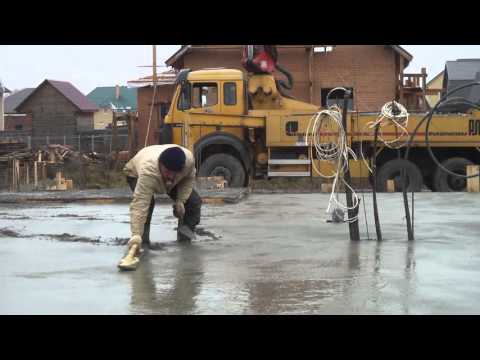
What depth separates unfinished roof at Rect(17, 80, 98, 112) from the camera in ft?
211

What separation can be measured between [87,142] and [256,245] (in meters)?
39.3

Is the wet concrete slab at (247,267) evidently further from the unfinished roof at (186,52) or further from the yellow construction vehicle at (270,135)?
the unfinished roof at (186,52)

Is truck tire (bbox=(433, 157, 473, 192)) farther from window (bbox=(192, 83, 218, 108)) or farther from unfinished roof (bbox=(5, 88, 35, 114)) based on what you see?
unfinished roof (bbox=(5, 88, 35, 114))

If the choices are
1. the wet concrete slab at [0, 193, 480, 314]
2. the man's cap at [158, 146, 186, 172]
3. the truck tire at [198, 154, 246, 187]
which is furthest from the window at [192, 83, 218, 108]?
the man's cap at [158, 146, 186, 172]

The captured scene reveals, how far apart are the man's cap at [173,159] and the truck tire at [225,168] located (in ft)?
40.7

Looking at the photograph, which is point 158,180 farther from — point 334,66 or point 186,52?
point 334,66

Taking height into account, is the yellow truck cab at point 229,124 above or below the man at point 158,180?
above

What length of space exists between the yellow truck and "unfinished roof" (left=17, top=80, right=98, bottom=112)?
4521 cm

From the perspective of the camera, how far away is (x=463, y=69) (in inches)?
1417

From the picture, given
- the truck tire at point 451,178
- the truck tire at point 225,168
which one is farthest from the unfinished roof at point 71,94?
the truck tire at point 451,178

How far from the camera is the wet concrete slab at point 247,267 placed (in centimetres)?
549

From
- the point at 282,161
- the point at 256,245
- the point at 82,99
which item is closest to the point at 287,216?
the point at 256,245

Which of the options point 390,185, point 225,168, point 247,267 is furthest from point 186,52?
point 247,267

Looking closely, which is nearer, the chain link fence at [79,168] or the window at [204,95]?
the window at [204,95]
